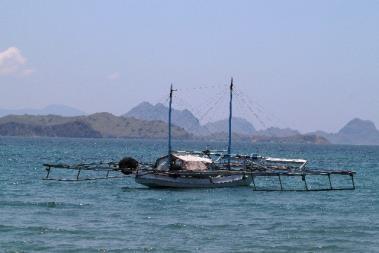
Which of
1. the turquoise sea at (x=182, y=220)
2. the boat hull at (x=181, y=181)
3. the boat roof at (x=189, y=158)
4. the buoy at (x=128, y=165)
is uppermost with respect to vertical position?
the boat roof at (x=189, y=158)

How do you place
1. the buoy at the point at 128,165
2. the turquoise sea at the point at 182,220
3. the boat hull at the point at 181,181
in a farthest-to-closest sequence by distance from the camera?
the buoy at the point at 128,165 → the boat hull at the point at 181,181 → the turquoise sea at the point at 182,220

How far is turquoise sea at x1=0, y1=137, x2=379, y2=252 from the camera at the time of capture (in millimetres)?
42312

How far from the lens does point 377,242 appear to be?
44312mm

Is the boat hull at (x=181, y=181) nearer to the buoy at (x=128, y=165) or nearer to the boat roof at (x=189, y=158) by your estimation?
the buoy at (x=128, y=165)

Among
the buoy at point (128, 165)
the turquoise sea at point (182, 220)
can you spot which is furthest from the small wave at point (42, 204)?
the buoy at point (128, 165)

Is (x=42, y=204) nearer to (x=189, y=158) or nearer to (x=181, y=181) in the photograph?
(x=181, y=181)

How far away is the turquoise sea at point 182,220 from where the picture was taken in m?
42.3

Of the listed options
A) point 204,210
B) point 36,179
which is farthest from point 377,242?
point 36,179

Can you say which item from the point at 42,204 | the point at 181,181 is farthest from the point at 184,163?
the point at 42,204

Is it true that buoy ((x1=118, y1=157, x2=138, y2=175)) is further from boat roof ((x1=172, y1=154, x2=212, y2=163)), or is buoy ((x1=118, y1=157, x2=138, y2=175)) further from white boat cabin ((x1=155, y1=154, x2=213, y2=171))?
boat roof ((x1=172, y1=154, x2=212, y2=163))

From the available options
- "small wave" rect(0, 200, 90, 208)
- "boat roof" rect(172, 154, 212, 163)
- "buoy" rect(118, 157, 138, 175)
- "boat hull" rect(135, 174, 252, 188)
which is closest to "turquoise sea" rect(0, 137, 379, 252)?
"small wave" rect(0, 200, 90, 208)

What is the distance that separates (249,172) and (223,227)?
3077 cm

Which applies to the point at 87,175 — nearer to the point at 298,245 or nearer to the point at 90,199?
Result: the point at 90,199

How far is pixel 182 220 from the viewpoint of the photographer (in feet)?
176
